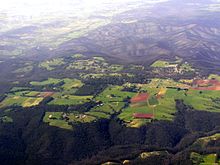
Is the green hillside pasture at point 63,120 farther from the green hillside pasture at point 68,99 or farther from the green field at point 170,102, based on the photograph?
the green field at point 170,102

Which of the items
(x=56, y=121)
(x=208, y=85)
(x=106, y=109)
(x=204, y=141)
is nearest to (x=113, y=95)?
(x=106, y=109)

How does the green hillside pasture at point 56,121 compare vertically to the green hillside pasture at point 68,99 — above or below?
below

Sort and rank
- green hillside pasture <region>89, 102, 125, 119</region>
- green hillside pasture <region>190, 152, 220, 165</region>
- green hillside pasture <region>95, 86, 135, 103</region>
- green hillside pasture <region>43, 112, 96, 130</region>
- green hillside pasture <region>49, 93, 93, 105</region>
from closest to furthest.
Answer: green hillside pasture <region>190, 152, 220, 165</region> < green hillside pasture <region>43, 112, 96, 130</region> < green hillside pasture <region>89, 102, 125, 119</region> < green hillside pasture <region>49, 93, 93, 105</region> < green hillside pasture <region>95, 86, 135, 103</region>

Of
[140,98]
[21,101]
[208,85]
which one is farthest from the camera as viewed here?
[208,85]

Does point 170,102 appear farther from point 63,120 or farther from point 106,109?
point 63,120

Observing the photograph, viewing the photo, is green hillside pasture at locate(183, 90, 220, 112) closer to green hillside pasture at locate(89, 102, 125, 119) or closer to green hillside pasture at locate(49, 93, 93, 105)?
green hillside pasture at locate(89, 102, 125, 119)

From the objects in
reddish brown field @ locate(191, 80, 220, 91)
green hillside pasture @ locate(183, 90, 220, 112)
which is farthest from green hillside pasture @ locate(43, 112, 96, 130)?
reddish brown field @ locate(191, 80, 220, 91)

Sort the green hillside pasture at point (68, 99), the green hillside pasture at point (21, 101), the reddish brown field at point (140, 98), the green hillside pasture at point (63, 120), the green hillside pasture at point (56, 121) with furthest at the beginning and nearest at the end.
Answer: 1. the green hillside pasture at point (21, 101)
2. the green hillside pasture at point (68, 99)
3. the reddish brown field at point (140, 98)
4. the green hillside pasture at point (63, 120)
5. the green hillside pasture at point (56, 121)

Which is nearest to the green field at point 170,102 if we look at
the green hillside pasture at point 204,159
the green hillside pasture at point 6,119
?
the green hillside pasture at point 204,159
